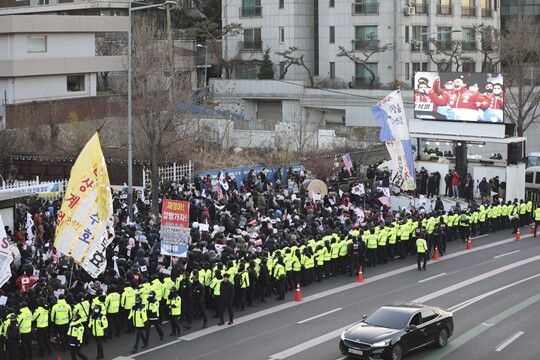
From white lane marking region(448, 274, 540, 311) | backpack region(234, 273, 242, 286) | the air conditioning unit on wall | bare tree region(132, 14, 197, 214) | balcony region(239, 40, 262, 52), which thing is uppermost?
the air conditioning unit on wall

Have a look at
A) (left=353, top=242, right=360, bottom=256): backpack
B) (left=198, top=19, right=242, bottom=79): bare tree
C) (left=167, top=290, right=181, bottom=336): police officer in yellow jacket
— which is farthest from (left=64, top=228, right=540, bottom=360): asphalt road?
(left=198, top=19, right=242, bottom=79): bare tree

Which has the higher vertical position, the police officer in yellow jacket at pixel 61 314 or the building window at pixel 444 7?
the building window at pixel 444 7

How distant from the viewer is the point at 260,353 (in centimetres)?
2253

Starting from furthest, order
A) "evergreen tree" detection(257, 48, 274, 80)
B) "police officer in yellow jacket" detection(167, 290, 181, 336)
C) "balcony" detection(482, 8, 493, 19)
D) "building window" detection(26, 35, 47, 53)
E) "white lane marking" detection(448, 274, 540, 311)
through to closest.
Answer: "balcony" detection(482, 8, 493, 19)
"evergreen tree" detection(257, 48, 274, 80)
"building window" detection(26, 35, 47, 53)
"white lane marking" detection(448, 274, 540, 311)
"police officer in yellow jacket" detection(167, 290, 181, 336)

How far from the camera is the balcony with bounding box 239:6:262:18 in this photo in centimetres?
6850

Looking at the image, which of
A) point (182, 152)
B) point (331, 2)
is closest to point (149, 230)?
point (182, 152)

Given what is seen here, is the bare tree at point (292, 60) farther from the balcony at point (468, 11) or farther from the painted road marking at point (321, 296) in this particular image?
the painted road marking at point (321, 296)

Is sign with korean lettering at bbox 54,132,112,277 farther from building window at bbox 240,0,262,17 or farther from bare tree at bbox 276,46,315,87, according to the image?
building window at bbox 240,0,262,17

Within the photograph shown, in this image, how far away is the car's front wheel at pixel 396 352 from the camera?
68.7 ft

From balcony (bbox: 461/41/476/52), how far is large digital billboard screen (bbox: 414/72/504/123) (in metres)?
24.2

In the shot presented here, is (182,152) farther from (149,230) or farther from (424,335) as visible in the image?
(424,335)

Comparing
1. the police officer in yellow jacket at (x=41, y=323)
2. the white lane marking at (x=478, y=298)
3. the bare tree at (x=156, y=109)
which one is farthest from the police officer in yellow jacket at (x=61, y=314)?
the bare tree at (x=156, y=109)

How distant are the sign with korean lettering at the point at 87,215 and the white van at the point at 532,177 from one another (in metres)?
26.2

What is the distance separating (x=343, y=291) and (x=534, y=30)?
1594 inches
